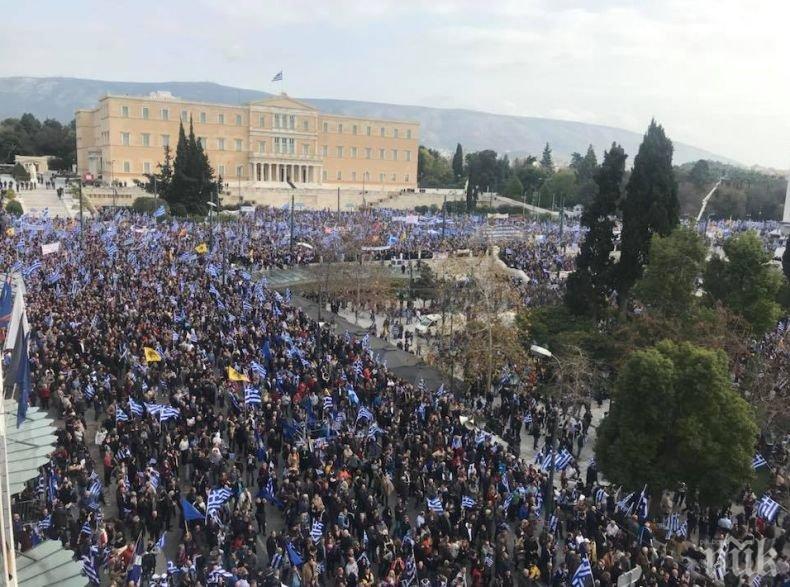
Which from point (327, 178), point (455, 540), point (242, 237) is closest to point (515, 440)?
point (455, 540)

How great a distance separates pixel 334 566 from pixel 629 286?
1747 centimetres

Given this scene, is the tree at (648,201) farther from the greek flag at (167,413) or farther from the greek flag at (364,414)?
the greek flag at (167,413)

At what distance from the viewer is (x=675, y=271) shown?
2123 centimetres

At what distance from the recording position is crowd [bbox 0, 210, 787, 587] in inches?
455

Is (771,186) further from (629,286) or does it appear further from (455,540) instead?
(455,540)

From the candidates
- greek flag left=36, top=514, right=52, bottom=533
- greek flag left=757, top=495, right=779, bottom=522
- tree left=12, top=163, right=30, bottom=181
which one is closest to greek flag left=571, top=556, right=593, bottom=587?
greek flag left=757, top=495, right=779, bottom=522

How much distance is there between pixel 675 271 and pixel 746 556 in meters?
9.48

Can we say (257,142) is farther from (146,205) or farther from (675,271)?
(675,271)

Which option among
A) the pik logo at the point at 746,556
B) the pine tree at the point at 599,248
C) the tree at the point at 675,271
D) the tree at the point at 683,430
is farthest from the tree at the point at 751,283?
the pik logo at the point at 746,556

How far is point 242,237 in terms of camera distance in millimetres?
40031

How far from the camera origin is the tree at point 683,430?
14656mm

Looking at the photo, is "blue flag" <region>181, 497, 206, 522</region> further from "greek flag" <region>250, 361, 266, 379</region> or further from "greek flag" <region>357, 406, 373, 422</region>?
"greek flag" <region>250, 361, 266, 379</region>

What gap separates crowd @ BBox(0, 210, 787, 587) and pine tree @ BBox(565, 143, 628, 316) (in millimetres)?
3930

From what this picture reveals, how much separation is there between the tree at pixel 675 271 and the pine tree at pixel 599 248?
3.65 metres
